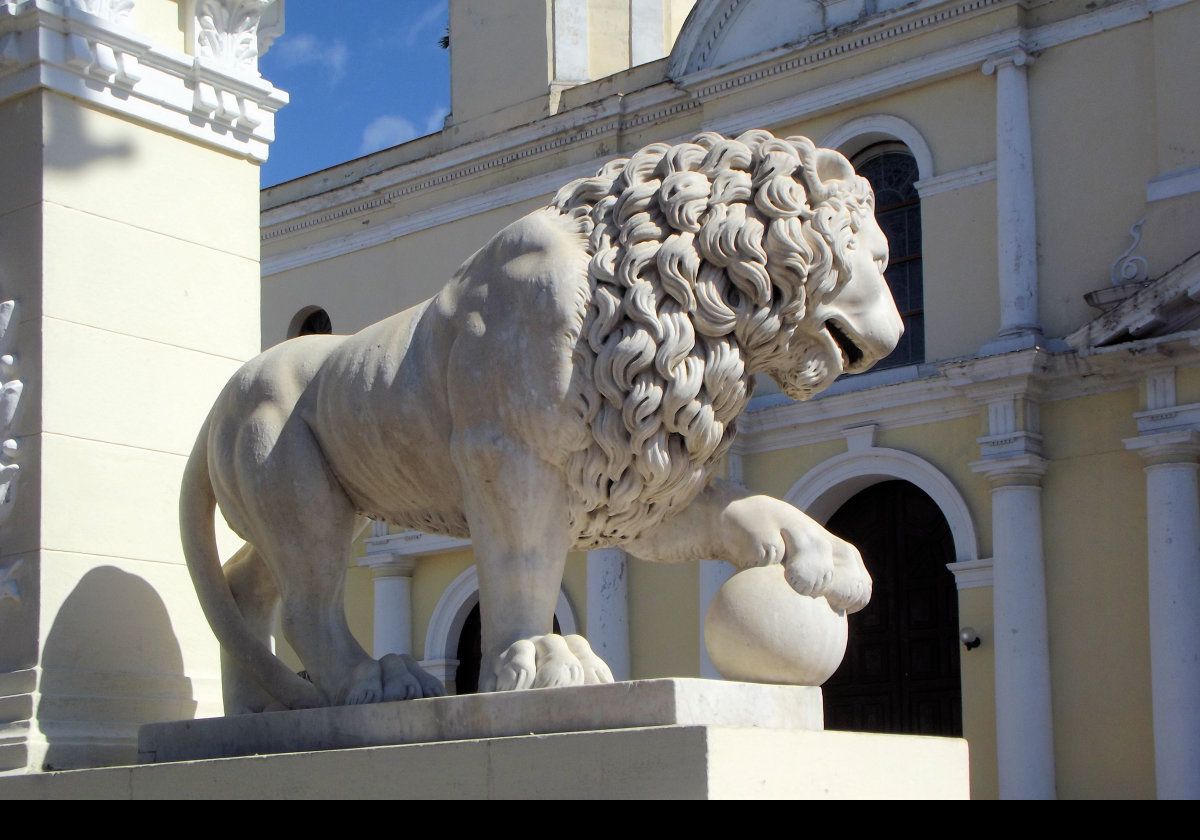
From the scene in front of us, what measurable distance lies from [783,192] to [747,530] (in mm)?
727

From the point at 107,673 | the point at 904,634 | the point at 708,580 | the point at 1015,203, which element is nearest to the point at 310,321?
the point at 708,580

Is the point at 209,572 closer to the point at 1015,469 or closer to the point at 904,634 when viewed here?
the point at 1015,469

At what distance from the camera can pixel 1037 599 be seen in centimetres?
1425

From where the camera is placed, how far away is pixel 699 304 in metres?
3.86

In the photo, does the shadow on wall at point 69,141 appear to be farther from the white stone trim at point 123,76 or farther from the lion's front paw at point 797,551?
the lion's front paw at point 797,551

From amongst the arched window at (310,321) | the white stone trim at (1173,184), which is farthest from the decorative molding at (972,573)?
Result: the arched window at (310,321)

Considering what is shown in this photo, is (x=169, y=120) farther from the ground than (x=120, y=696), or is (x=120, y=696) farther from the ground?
(x=169, y=120)

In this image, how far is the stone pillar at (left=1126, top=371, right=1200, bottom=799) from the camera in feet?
42.8

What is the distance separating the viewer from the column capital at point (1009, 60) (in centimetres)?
1506

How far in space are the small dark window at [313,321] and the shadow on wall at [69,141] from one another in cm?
1458

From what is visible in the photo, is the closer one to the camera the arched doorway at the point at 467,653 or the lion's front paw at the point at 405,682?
the lion's front paw at the point at 405,682

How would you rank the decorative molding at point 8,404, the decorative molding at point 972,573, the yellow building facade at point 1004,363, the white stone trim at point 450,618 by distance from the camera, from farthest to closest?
1. the white stone trim at point 450,618
2. the decorative molding at point 972,573
3. the yellow building facade at point 1004,363
4. the decorative molding at point 8,404

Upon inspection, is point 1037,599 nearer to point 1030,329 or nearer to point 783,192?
point 1030,329

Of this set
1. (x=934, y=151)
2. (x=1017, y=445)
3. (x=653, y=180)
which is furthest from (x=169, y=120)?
(x=934, y=151)
